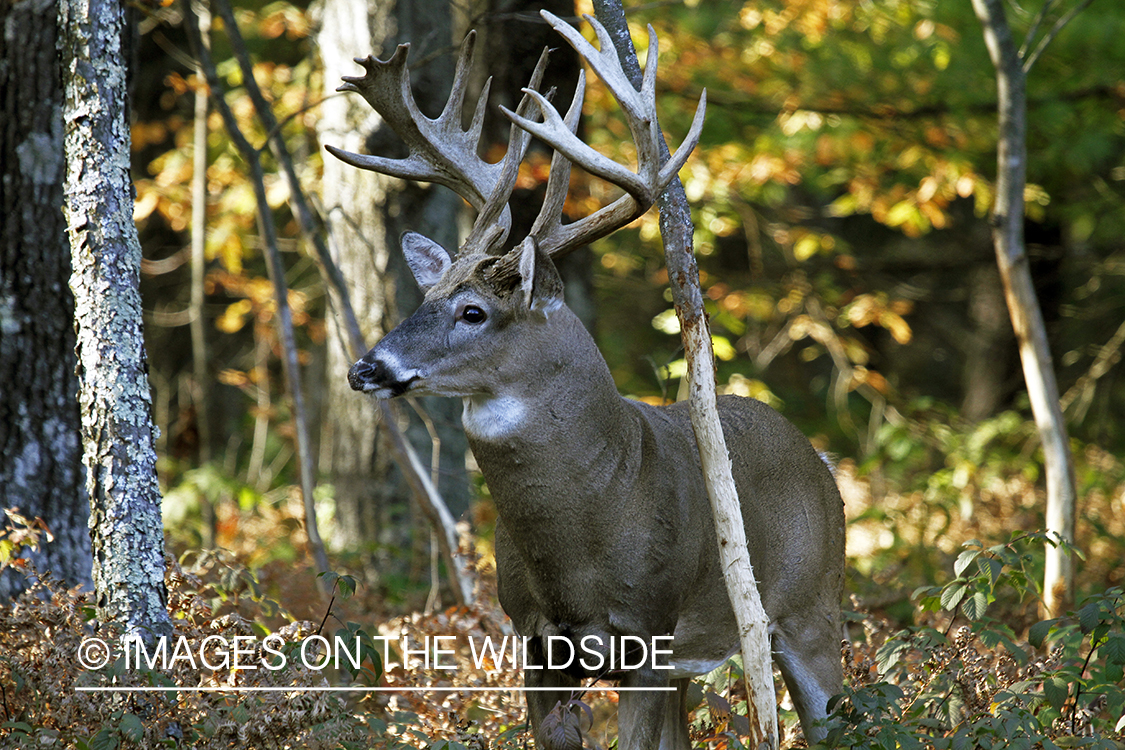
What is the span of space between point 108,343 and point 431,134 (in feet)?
4.86

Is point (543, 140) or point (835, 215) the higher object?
point (835, 215)

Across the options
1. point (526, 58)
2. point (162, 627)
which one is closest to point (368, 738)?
point (162, 627)

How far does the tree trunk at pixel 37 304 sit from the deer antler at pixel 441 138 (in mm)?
1752

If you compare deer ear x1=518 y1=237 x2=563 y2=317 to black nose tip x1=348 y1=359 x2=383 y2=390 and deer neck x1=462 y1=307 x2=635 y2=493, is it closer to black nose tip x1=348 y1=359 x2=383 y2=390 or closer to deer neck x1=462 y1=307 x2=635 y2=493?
deer neck x1=462 y1=307 x2=635 y2=493

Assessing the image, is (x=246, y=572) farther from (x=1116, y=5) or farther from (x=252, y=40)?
(x=252, y=40)

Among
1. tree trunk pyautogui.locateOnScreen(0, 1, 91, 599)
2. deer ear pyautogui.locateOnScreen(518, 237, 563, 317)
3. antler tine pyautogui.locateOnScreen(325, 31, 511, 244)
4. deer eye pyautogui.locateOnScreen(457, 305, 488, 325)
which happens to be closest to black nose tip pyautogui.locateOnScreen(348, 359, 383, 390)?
deer eye pyautogui.locateOnScreen(457, 305, 488, 325)

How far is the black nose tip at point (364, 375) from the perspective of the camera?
3.61 meters

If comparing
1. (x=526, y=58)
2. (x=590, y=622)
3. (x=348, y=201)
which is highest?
(x=526, y=58)

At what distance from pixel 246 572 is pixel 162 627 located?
3.60ft

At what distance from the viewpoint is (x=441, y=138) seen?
177 inches

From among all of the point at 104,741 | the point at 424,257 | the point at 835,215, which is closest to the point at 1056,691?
the point at 424,257

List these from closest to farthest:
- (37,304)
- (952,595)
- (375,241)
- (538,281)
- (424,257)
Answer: (538,281), (952,595), (424,257), (37,304), (375,241)

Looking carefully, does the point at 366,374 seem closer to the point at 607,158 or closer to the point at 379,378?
the point at 379,378

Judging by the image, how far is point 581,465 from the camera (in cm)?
372
